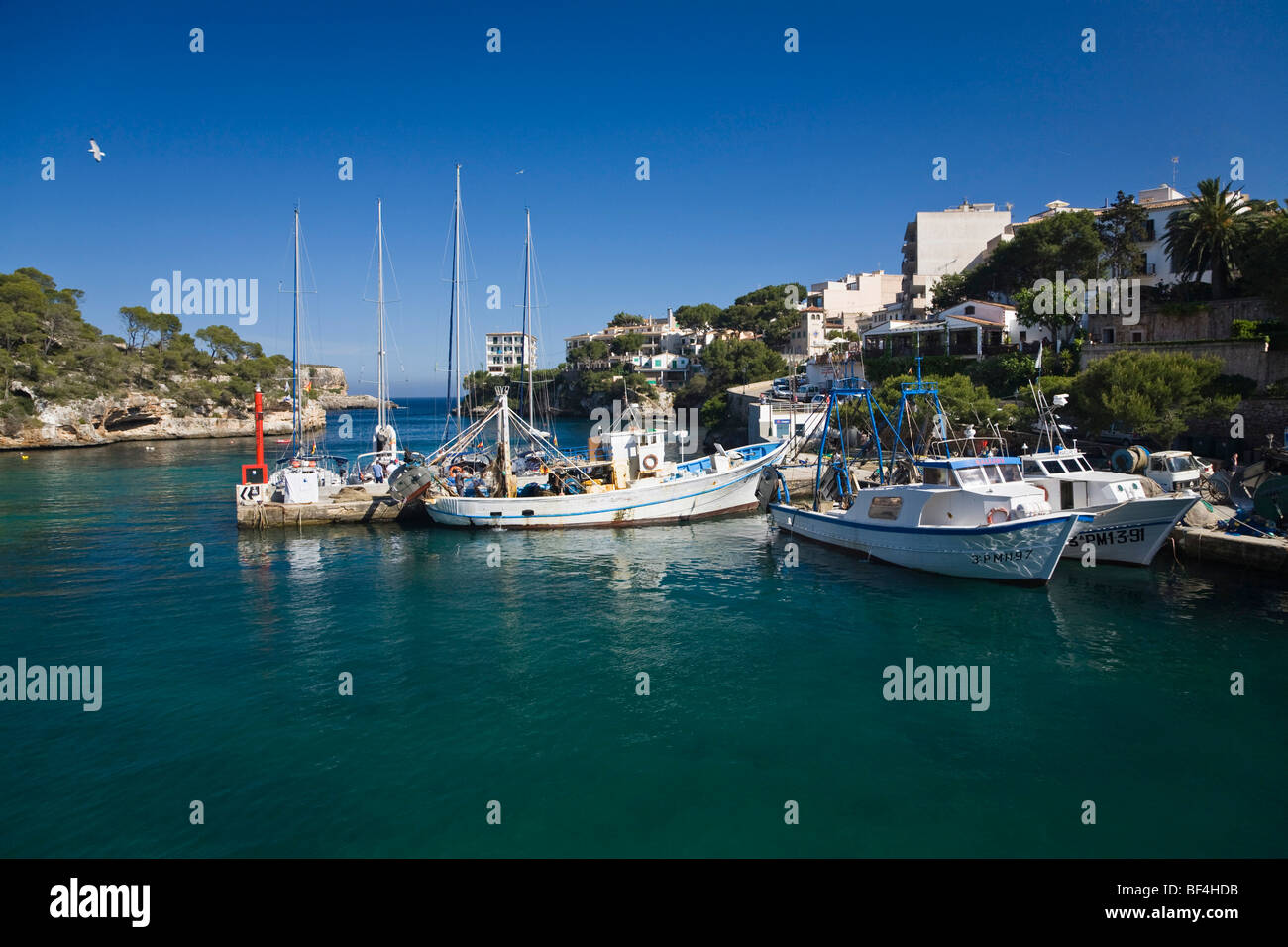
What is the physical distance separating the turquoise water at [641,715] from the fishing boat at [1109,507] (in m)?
0.80

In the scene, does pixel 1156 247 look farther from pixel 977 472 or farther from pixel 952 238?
pixel 977 472

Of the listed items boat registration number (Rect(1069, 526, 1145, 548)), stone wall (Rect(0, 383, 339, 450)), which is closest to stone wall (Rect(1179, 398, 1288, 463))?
boat registration number (Rect(1069, 526, 1145, 548))

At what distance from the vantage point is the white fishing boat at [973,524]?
20.9 metres

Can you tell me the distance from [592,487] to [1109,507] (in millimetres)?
19318

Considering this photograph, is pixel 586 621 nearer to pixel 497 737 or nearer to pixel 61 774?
pixel 497 737

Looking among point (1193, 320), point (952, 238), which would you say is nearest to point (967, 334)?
point (1193, 320)

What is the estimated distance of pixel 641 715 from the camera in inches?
562

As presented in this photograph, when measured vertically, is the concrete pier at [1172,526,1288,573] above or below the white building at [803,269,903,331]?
below

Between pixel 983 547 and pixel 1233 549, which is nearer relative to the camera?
pixel 983 547

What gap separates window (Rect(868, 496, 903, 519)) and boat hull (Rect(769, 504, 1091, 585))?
65 cm

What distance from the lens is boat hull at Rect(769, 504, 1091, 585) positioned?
67.8ft

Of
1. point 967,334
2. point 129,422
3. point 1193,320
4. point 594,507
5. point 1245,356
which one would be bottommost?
point 594,507

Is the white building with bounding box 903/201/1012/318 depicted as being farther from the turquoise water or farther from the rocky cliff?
the rocky cliff

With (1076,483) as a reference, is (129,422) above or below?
above
